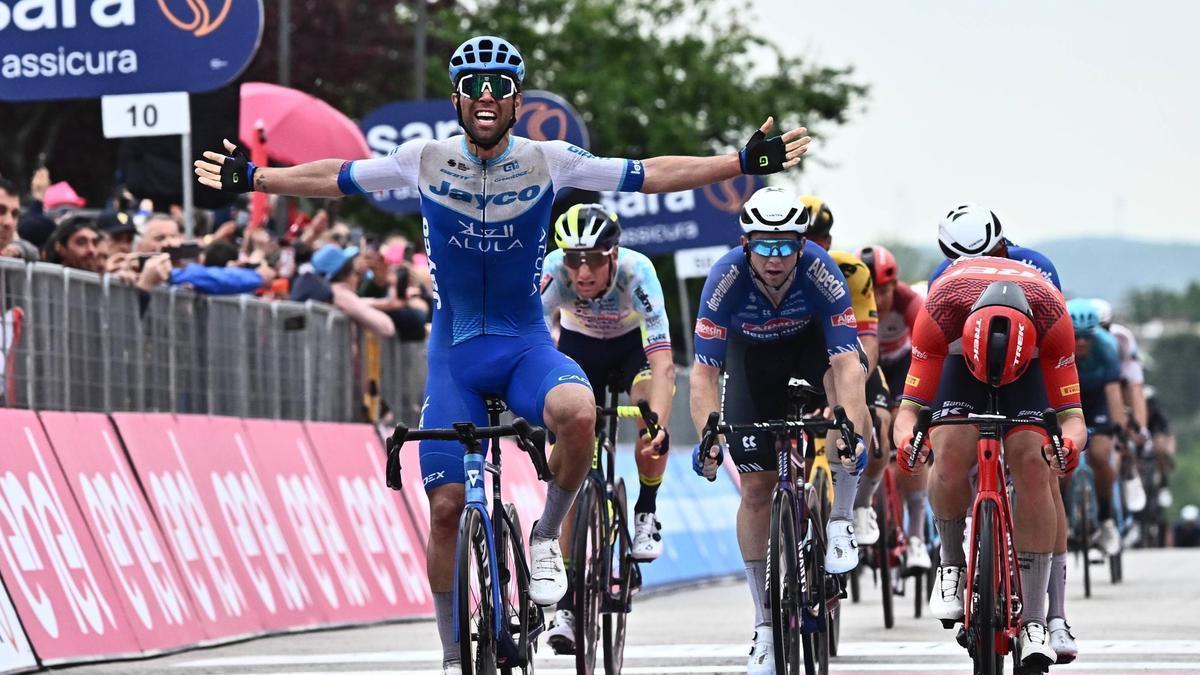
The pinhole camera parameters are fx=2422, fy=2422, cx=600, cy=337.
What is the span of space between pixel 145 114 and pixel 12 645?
482cm

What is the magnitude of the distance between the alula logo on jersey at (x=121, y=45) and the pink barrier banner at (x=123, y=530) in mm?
2750

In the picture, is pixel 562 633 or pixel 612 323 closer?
pixel 562 633

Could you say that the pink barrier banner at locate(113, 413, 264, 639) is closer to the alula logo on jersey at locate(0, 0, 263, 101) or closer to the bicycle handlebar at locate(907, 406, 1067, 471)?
the alula logo on jersey at locate(0, 0, 263, 101)

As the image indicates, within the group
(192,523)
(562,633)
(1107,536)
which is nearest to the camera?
(562,633)

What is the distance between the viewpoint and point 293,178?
9.35 metres

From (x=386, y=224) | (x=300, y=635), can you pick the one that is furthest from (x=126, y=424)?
(x=386, y=224)

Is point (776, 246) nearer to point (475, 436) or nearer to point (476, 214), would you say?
point (476, 214)

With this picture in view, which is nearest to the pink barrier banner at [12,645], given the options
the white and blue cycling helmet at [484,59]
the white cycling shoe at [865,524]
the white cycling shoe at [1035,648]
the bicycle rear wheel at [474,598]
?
the bicycle rear wheel at [474,598]

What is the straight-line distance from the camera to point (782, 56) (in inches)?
2023

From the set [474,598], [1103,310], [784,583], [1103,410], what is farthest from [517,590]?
[1103,310]

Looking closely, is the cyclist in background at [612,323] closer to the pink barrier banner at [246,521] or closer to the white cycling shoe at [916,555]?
the pink barrier banner at [246,521]

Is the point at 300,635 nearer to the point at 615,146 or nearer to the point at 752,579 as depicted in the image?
the point at 752,579

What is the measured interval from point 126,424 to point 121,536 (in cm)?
89

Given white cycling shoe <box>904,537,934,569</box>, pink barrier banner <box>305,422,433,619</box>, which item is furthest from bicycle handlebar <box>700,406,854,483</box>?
pink barrier banner <box>305,422,433,619</box>
